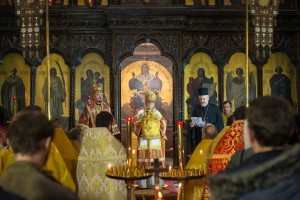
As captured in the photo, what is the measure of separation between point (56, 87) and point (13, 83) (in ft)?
3.52

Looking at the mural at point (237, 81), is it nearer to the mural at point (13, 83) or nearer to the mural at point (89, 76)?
the mural at point (89, 76)

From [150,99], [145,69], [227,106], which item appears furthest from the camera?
[145,69]

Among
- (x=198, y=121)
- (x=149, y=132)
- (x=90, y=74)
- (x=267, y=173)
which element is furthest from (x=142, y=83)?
(x=267, y=173)

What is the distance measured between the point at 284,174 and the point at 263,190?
124mm

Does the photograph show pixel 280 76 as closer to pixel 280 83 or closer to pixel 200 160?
pixel 280 83

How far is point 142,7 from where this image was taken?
1380 cm

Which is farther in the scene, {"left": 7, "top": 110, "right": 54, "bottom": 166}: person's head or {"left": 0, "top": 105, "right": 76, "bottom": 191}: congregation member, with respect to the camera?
{"left": 0, "top": 105, "right": 76, "bottom": 191}: congregation member

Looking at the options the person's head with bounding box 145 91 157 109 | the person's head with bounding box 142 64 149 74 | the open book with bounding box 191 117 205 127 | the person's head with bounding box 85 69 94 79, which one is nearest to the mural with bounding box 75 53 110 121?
the person's head with bounding box 85 69 94 79

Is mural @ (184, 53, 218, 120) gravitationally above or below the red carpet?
above

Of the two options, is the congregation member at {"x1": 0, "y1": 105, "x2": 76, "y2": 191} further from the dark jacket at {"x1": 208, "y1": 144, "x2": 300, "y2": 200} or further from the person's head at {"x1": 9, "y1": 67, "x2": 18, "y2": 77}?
the person's head at {"x1": 9, "y1": 67, "x2": 18, "y2": 77}

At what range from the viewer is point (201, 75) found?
14352 millimetres

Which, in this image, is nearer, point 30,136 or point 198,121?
point 30,136

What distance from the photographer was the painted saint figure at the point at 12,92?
14.0m

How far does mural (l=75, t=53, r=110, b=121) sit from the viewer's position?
46.4 ft
